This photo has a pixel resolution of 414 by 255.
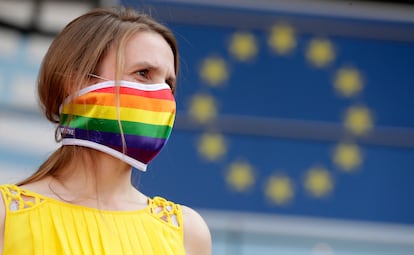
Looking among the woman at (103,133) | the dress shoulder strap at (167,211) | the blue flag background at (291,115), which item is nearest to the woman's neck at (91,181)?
the woman at (103,133)

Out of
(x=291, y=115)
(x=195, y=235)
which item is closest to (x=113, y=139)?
(x=195, y=235)

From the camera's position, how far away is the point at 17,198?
2.18 meters

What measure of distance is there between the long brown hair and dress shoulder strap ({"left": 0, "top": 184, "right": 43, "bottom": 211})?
0.07 metres

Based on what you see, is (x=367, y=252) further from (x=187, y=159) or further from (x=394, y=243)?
(x=187, y=159)

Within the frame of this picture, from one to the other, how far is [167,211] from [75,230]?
0.30 m

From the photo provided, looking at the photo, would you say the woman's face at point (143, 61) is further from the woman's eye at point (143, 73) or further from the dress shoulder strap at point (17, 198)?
the dress shoulder strap at point (17, 198)

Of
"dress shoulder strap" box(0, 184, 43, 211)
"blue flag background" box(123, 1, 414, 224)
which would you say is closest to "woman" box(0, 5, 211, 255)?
"dress shoulder strap" box(0, 184, 43, 211)

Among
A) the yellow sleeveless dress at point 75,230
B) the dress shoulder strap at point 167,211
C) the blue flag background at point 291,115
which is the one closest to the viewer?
the yellow sleeveless dress at point 75,230

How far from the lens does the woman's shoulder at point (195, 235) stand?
7.88ft

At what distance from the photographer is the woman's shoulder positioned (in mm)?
2402

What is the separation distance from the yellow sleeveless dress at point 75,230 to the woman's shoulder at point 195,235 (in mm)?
55

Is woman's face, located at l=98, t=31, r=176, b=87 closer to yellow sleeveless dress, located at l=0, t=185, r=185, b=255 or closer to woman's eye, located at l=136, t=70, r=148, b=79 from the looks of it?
woman's eye, located at l=136, t=70, r=148, b=79

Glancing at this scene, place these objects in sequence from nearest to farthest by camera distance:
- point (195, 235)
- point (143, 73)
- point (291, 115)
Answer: point (143, 73) < point (195, 235) < point (291, 115)

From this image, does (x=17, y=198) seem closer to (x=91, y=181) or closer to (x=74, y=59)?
(x=91, y=181)
